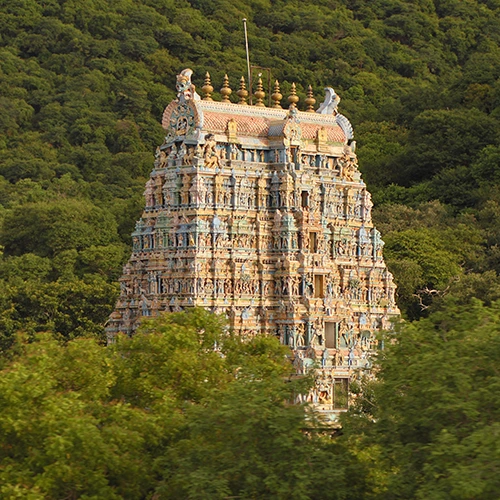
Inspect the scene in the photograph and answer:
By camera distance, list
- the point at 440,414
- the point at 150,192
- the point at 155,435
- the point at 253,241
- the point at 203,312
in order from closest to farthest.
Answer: the point at 440,414 < the point at 155,435 < the point at 203,312 < the point at 253,241 < the point at 150,192

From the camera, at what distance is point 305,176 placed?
163 feet

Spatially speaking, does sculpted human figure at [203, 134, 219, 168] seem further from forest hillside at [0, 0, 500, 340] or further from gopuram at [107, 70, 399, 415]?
forest hillside at [0, 0, 500, 340]

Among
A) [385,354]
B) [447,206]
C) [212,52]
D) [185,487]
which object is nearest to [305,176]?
[385,354]

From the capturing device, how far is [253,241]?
48.7 m

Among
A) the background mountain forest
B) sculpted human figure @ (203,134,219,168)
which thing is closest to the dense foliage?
the background mountain forest

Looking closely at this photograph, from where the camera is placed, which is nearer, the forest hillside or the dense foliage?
the dense foliage

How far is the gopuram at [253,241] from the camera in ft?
157

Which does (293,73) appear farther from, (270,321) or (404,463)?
(404,463)

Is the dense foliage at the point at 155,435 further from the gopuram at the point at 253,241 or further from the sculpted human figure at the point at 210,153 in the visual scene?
the sculpted human figure at the point at 210,153

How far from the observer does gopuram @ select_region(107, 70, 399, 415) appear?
47812 millimetres

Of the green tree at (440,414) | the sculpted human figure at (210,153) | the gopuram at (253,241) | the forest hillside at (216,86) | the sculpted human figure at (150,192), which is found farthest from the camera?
the forest hillside at (216,86)

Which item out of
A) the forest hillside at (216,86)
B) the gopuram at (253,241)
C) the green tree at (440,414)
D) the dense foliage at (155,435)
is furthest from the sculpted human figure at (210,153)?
the green tree at (440,414)

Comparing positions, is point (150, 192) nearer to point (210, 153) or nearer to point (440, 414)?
point (210, 153)

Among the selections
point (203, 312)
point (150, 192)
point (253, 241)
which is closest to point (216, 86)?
point (150, 192)
